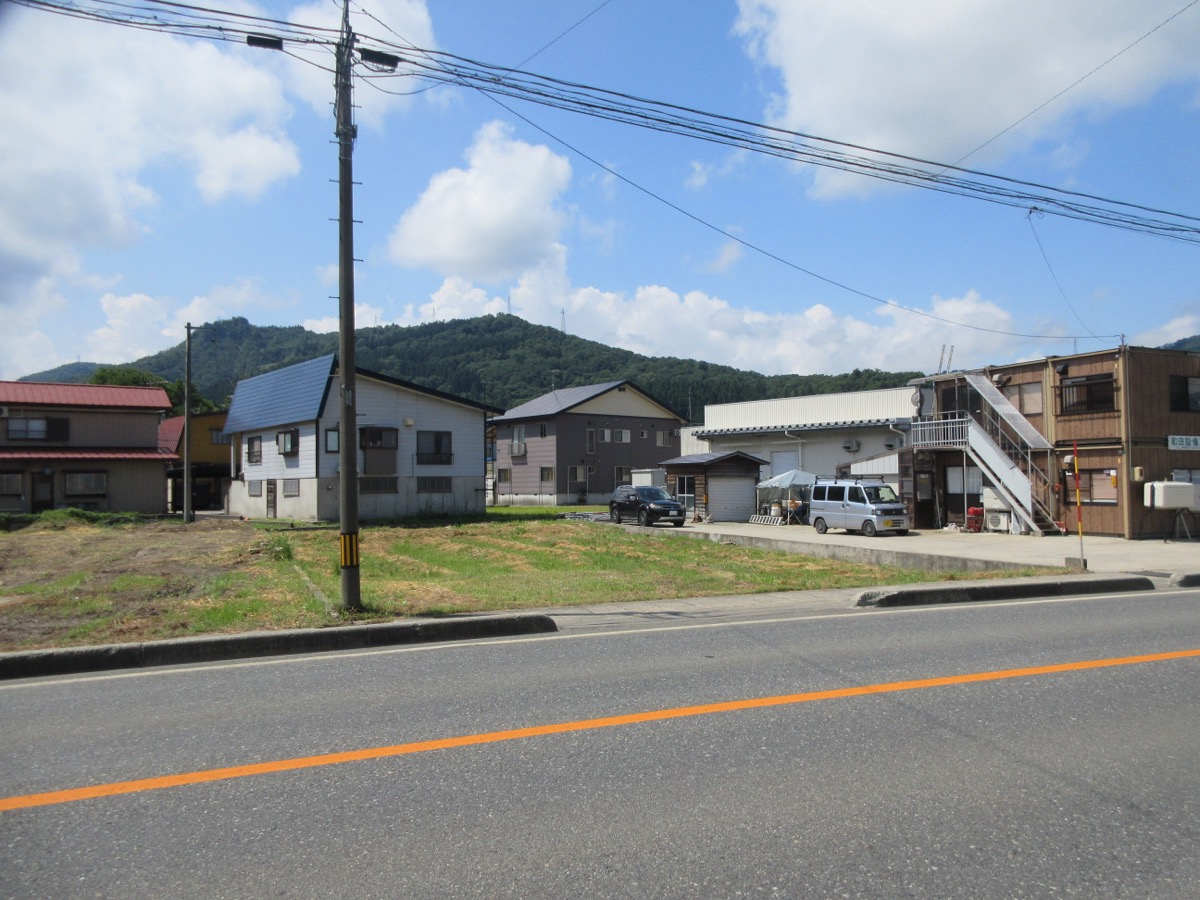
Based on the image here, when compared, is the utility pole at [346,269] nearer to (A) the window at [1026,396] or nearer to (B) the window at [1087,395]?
(B) the window at [1087,395]

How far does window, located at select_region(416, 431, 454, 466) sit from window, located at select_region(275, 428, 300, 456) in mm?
5367

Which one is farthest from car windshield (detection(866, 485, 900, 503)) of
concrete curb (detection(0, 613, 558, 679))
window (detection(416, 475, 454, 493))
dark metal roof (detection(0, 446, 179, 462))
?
dark metal roof (detection(0, 446, 179, 462))

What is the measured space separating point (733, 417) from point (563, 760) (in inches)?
1606

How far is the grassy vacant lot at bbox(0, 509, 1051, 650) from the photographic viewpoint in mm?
9773

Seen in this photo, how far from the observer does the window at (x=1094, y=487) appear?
2620cm

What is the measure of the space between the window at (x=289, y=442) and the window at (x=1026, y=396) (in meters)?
29.4

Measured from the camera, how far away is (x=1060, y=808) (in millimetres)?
4184

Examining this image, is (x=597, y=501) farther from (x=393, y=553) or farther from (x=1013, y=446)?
(x=393, y=553)

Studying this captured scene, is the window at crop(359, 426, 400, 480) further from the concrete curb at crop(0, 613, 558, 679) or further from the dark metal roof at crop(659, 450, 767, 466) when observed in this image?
the concrete curb at crop(0, 613, 558, 679)

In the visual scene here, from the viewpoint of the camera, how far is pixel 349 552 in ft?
32.7

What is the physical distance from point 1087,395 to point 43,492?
4321 centimetres

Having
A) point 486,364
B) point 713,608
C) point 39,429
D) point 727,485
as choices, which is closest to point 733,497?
point 727,485

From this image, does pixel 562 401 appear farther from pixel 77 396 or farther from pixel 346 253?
pixel 346 253

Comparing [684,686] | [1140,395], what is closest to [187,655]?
[684,686]
